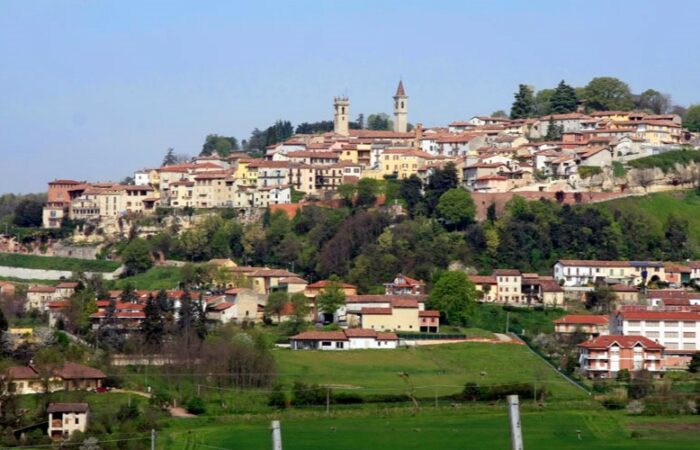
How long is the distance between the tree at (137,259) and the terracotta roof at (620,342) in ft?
76.0

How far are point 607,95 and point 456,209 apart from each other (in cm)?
2527

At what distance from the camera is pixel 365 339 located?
57.2 m

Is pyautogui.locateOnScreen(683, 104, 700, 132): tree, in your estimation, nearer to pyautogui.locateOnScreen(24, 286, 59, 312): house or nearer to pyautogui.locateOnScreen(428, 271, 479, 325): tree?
pyautogui.locateOnScreen(428, 271, 479, 325): tree

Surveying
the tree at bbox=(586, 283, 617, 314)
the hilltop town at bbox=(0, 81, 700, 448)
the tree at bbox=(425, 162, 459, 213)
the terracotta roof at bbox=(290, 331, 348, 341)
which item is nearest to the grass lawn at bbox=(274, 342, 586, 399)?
the hilltop town at bbox=(0, 81, 700, 448)

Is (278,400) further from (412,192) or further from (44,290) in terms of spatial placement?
(412,192)

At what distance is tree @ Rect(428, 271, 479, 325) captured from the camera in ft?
198

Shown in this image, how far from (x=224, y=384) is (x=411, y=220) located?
73.0 ft

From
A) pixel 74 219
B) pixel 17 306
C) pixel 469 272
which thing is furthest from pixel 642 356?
pixel 74 219

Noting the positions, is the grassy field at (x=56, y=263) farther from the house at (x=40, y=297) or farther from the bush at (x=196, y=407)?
the bush at (x=196, y=407)

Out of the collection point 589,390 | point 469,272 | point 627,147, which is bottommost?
point 589,390

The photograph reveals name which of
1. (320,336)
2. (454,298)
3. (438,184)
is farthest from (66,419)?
(438,184)

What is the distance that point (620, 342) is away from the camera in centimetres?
5481

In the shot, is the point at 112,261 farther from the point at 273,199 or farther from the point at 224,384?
the point at 224,384

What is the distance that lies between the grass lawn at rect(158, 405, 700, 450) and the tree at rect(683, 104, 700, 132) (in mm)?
42300
